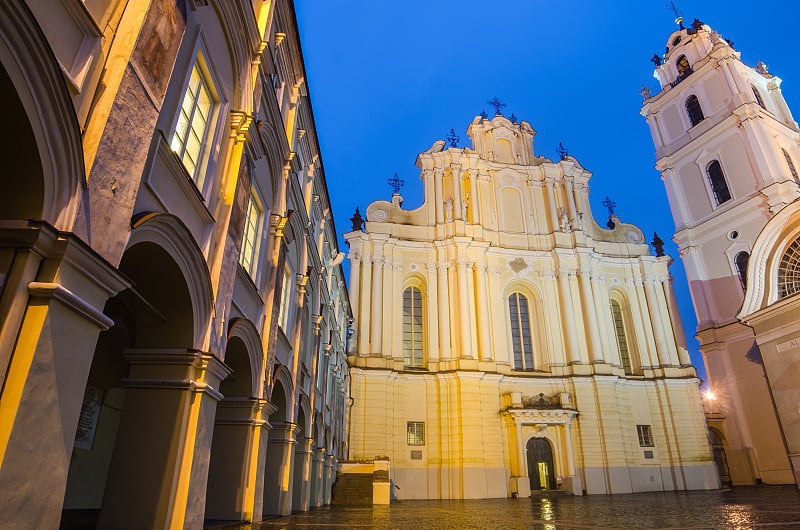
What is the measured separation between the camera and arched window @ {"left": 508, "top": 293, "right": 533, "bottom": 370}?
97.1ft

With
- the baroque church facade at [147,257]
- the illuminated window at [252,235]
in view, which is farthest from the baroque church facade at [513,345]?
the illuminated window at [252,235]

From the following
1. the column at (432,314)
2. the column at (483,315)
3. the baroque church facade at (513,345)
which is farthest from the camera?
the column at (432,314)

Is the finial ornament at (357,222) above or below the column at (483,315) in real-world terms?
above

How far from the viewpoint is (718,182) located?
108 ft

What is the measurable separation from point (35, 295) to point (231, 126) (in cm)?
478

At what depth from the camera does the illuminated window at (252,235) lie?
29.8ft

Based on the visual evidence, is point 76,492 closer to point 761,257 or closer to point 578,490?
point 761,257

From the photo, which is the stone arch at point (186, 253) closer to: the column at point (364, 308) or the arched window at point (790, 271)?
the arched window at point (790, 271)

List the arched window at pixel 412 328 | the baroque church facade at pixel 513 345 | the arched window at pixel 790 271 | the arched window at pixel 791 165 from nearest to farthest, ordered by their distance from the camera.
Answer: the arched window at pixel 790 271 < the baroque church facade at pixel 513 345 < the arched window at pixel 412 328 < the arched window at pixel 791 165

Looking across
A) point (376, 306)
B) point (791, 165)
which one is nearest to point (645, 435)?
point (376, 306)

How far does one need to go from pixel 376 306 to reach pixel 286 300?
16046mm

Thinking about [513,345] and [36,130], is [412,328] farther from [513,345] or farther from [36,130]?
[36,130]

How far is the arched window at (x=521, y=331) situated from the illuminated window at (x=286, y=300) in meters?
20.0

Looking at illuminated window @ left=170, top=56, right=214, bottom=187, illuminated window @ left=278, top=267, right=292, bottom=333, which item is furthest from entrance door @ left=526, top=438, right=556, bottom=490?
illuminated window @ left=170, top=56, right=214, bottom=187
